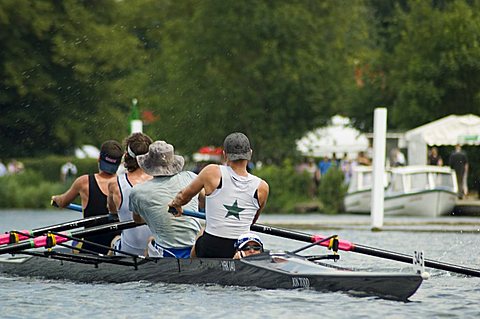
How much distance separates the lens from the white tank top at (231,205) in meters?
12.0

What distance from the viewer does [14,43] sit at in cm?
4384

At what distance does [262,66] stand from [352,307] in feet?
109

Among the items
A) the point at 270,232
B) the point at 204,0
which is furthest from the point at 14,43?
the point at 270,232

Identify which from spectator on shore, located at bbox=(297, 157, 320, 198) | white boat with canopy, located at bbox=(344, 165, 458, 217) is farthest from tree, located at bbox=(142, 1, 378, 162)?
white boat with canopy, located at bbox=(344, 165, 458, 217)

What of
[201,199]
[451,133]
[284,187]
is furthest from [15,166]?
[201,199]

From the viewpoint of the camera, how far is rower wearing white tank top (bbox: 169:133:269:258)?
39.1 feet

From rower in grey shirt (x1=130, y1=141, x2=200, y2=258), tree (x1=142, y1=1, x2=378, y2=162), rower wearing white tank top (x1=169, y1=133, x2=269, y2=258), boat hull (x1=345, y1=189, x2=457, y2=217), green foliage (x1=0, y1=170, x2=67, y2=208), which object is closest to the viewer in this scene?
A: rower wearing white tank top (x1=169, y1=133, x2=269, y2=258)

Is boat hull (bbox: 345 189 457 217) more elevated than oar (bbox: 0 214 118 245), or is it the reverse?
boat hull (bbox: 345 189 457 217)

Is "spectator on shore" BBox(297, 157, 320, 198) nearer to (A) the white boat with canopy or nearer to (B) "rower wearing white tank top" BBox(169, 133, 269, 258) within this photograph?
(A) the white boat with canopy

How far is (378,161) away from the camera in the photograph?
2328 cm

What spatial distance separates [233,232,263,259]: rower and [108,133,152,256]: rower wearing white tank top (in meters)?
1.39

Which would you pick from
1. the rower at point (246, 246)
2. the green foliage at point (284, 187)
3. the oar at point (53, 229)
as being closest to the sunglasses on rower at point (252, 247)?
the rower at point (246, 246)

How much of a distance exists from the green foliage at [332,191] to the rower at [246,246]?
2194 centimetres

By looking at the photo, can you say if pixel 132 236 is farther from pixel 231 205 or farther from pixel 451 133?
pixel 451 133
